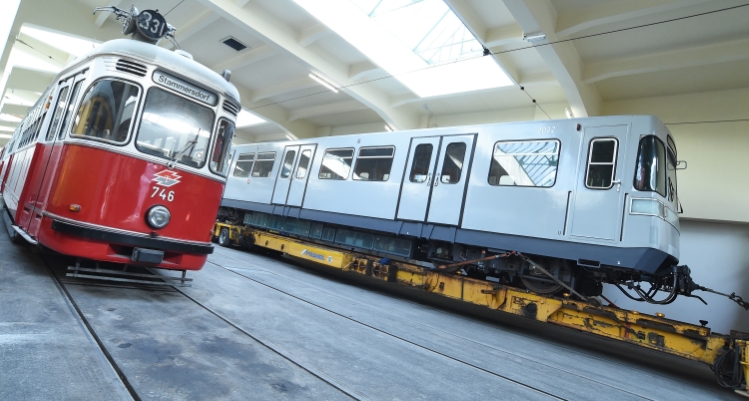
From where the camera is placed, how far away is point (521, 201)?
7.05 m

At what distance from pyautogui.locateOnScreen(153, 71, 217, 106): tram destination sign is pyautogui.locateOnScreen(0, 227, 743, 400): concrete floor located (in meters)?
2.40

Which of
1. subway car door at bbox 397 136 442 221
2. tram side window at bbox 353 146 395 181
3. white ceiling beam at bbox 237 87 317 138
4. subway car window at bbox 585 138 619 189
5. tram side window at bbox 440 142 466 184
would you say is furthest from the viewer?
white ceiling beam at bbox 237 87 317 138

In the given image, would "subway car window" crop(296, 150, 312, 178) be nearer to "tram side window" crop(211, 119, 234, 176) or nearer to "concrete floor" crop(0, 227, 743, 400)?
"concrete floor" crop(0, 227, 743, 400)

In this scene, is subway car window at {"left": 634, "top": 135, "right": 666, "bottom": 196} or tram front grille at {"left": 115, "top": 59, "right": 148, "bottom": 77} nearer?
tram front grille at {"left": 115, "top": 59, "right": 148, "bottom": 77}

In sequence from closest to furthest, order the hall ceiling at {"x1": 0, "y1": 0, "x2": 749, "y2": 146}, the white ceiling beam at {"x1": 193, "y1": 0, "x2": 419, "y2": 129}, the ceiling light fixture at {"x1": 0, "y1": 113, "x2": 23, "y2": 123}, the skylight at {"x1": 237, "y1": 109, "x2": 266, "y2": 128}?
the hall ceiling at {"x1": 0, "y1": 0, "x2": 749, "y2": 146} < the white ceiling beam at {"x1": 193, "y1": 0, "x2": 419, "y2": 129} < the skylight at {"x1": 237, "y1": 109, "x2": 266, "y2": 128} < the ceiling light fixture at {"x1": 0, "y1": 113, "x2": 23, "y2": 123}

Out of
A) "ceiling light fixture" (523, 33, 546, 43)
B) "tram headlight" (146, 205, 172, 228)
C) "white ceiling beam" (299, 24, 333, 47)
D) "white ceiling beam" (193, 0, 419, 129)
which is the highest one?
"white ceiling beam" (299, 24, 333, 47)

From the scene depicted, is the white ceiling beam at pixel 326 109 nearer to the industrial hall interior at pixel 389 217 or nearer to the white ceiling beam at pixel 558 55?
the industrial hall interior at pixel 389 217

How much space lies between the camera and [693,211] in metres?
10.8

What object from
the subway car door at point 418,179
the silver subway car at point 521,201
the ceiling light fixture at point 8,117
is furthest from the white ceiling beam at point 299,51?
the ceiling light fixture at point 8,117

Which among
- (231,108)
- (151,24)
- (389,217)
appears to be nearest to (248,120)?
(389,217)

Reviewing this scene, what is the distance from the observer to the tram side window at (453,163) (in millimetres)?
8008

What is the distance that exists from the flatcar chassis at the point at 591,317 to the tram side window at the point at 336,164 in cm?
201

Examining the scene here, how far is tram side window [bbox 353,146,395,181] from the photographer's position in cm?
923

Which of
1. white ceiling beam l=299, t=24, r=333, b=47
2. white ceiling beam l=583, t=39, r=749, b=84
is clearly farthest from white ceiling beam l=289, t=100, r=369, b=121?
white ceiling beam l=583, t=39, r=749, b=84
